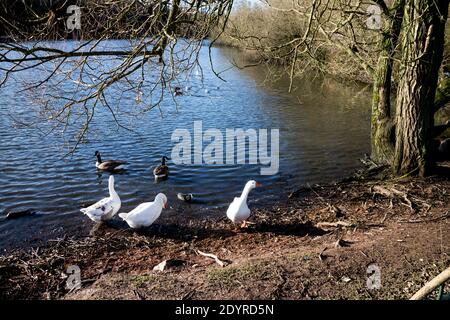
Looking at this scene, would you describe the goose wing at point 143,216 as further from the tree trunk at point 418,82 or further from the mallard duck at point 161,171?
the tree trunk at point 418,82

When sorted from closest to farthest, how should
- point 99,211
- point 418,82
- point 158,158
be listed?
point 99,211 → point 418,82 → point 158,158

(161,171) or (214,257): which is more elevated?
(161,171)

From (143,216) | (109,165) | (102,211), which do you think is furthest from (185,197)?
(109,165)

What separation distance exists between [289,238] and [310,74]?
91.0ft

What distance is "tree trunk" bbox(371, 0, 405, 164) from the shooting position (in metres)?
11.0

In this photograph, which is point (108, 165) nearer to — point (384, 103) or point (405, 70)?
point (384, 103)

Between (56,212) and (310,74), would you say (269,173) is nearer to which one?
(56,212)

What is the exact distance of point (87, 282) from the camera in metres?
6.58

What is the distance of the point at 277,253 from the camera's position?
282 inches

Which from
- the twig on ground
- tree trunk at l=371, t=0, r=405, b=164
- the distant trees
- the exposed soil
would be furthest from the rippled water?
the twig on ground

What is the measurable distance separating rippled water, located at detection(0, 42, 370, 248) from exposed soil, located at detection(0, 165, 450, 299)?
1.27 meters

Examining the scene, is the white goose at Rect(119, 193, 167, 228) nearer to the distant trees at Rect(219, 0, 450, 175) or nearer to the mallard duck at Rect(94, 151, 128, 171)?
the mallard duck at Rect(94, 151, 128, 171)

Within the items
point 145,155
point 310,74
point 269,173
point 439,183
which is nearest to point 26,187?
point 145,155

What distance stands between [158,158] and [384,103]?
734cm
